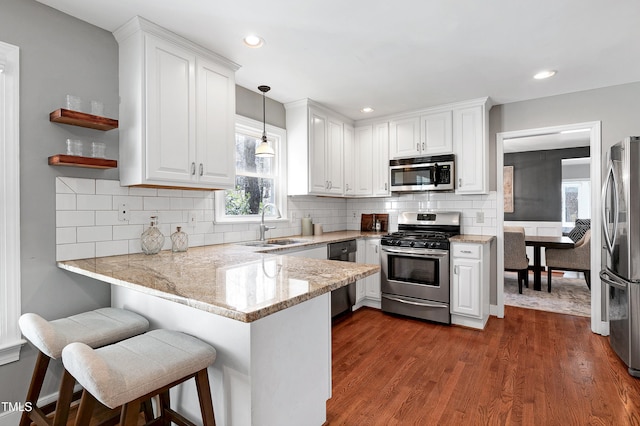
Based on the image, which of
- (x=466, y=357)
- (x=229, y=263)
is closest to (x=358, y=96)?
(x=229, y=263)

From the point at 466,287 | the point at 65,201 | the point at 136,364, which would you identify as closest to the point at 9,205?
the point at 65,201

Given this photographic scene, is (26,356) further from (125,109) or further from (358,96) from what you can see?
(358,96)

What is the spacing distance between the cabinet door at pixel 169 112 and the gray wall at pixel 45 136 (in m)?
0.35

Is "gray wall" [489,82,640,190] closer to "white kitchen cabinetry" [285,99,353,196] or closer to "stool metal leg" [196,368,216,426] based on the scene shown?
"white kitchen cabinetry" [285,99,353,196]

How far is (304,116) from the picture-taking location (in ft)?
12.0

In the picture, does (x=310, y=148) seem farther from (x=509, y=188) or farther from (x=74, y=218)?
(x=509, y=188)

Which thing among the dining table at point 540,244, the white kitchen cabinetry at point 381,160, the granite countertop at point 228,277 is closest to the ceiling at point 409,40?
the white kitchen cabinetry at point 381,160

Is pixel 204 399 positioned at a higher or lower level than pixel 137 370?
lower

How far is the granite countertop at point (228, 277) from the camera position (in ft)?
3.70

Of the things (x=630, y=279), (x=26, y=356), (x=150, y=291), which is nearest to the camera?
(x=150, y=291)

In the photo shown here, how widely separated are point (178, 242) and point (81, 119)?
38.8 inches

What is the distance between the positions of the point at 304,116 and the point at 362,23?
1.58 meters

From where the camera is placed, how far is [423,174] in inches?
153

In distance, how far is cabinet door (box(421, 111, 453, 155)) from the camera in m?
3.77
